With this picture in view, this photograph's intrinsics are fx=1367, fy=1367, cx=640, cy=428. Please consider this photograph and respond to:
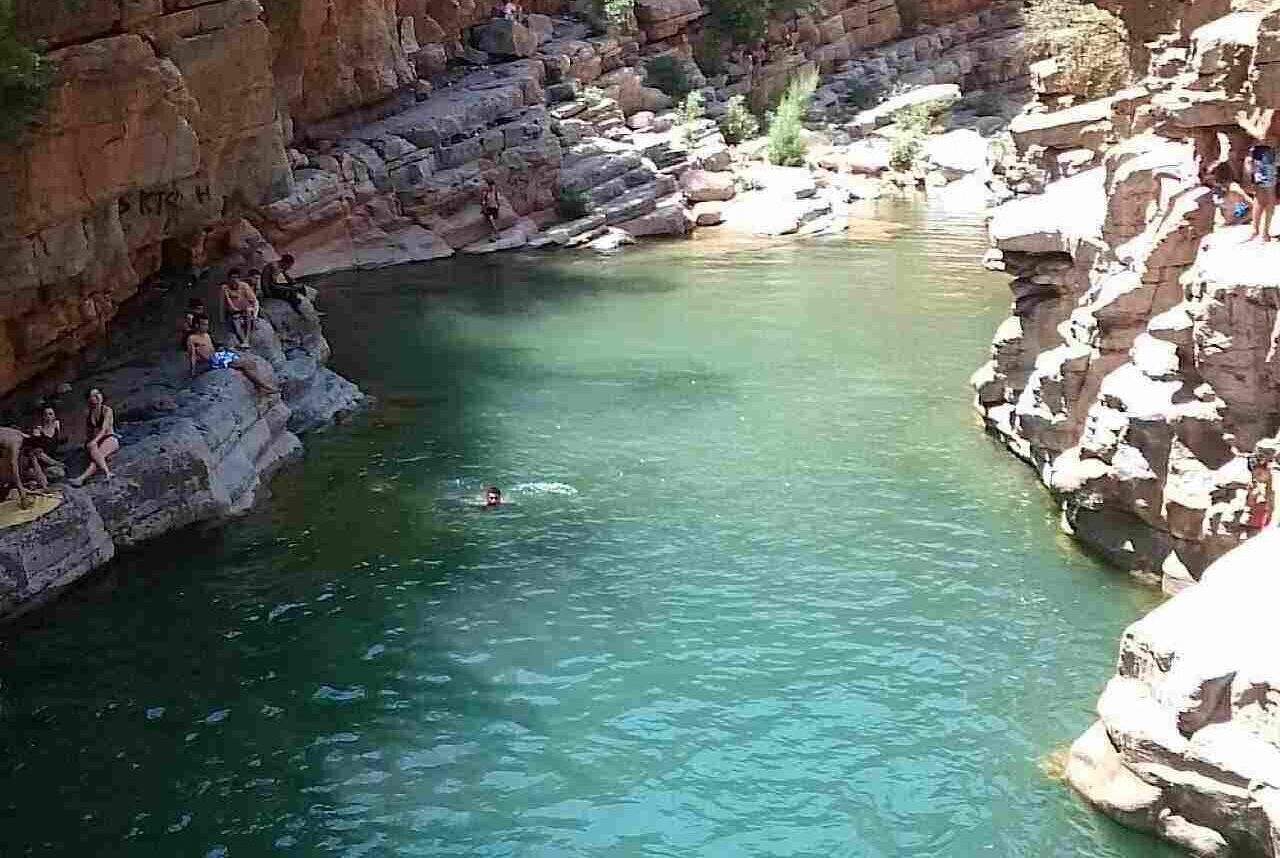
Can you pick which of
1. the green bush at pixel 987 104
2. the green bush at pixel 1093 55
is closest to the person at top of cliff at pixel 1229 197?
the green bush at pixel 1093 55

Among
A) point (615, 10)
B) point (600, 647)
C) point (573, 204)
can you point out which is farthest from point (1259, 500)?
point (615, 10)

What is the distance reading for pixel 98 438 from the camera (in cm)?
1712

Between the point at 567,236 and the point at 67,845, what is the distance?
27.9 meters

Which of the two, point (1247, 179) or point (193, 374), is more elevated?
point (1247, 179)

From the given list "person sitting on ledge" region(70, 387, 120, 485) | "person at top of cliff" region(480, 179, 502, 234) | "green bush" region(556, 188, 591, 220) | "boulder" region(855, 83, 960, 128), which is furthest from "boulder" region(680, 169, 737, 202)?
"person sitting on ledge" region(70, 387, 120, 485)

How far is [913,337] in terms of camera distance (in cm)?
2588

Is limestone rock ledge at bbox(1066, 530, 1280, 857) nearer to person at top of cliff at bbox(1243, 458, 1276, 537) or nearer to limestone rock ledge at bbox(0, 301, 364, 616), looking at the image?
person at top of cliff at bbox(1243, 458, 1276, 537)

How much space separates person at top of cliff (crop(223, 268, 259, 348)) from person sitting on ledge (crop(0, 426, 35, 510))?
6.36m

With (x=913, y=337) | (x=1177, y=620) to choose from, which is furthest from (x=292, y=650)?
(x=913, y=337)

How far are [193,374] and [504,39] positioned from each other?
2574cm

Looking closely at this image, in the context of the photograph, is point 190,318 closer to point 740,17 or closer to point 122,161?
point 122,161

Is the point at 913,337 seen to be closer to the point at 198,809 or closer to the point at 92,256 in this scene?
the point at 92,256

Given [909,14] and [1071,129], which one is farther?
[909,14]

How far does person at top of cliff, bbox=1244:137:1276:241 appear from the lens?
561 inches
